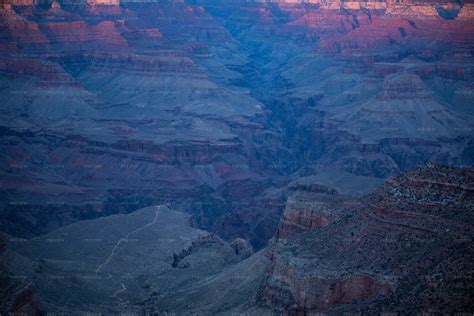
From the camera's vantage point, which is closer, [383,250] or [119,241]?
[383,250]

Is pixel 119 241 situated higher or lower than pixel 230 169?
higher

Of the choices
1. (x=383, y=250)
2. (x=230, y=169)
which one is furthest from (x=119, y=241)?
(x=230, y=169)

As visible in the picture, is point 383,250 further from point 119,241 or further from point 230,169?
point 230,169

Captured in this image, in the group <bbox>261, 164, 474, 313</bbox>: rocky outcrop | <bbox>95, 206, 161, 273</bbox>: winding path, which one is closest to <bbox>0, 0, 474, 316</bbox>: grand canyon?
<bbox>261, 164, 474, 313</bbox>: rocky outcrop

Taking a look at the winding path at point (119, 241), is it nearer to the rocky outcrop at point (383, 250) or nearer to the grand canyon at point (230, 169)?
the grand canyon at point (230, 169)

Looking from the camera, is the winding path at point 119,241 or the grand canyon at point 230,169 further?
the winding path at point 119,241

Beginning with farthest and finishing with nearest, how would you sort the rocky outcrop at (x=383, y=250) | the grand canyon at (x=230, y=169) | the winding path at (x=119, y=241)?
1. the winding path at (x=119, y=241)
2. the grand canyon at (x=230, y=169)
3. the rocky outcrop at (x=383, y=250)

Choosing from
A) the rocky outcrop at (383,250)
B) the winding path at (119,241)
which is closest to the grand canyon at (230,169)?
the rocky outcrop at (383,250)

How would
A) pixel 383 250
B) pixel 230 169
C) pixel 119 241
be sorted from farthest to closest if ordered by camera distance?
1. pixel 230 169
2. pixel 119 241
3. pixel 383 250

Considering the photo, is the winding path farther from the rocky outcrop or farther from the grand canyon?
the rocky outcrop

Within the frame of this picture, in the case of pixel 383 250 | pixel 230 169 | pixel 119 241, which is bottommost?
pixel 230 169
